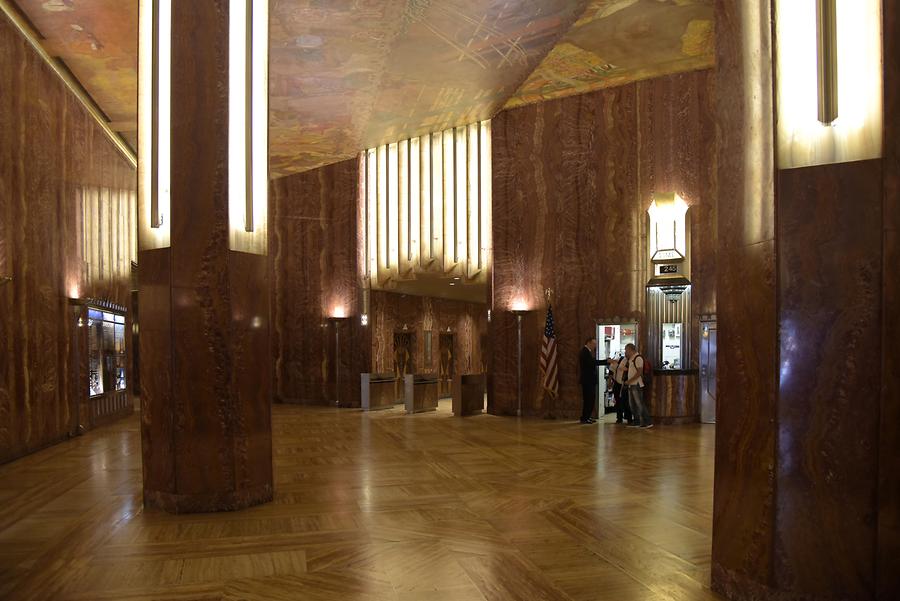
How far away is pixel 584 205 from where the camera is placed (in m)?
11.8

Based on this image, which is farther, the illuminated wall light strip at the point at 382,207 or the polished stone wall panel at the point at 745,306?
the illuminated wall light strip at the point at 382,207

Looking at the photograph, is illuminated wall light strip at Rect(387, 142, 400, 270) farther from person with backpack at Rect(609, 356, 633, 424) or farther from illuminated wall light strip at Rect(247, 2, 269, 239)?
illuminated wall light strip at Rect(247, 2, 269, 239)

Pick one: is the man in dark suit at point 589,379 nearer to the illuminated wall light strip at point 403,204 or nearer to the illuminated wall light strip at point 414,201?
the illuminated wall light strip at point 414,201

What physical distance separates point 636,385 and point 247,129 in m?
7.28

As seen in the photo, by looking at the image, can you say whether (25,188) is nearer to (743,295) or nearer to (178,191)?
(178,191)

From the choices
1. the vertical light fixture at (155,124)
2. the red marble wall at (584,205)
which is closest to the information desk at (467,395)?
the red marble wall at (584,205)

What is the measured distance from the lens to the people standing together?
10.4 meters

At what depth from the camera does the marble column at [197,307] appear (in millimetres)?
5062

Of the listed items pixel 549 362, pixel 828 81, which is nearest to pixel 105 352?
pixel 549 362

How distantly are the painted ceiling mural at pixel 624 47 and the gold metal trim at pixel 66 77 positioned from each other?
6907mm

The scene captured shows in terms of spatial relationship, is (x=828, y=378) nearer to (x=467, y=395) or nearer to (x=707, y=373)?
(x=707, y=373)

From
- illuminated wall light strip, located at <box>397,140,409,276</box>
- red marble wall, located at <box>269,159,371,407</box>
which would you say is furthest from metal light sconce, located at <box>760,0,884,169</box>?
red marble wall, located at <box>269,159,371,407</box>

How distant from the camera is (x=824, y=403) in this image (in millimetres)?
2977

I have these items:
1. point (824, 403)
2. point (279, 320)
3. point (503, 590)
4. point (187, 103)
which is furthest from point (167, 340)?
point (279, 320)
